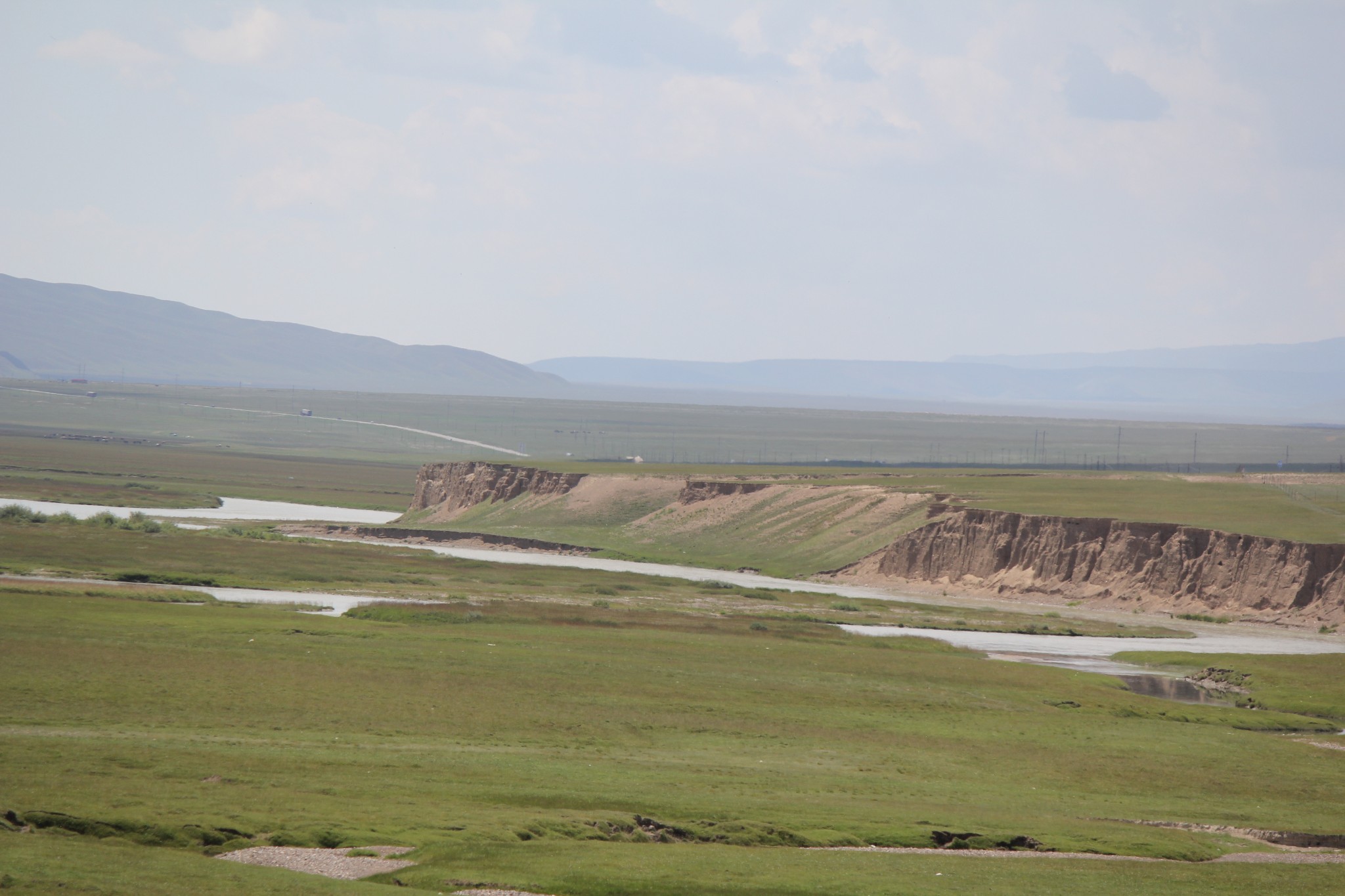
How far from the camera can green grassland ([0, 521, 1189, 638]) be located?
246ft

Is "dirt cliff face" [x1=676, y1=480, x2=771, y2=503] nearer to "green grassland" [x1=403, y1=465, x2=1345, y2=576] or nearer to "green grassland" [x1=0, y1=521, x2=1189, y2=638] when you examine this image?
"green grassland" [x1=403, y1=465, x2=1345, y2=576]

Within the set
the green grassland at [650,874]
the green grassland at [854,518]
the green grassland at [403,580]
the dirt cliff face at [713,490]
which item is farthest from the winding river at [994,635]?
the green grassland at [650,874]

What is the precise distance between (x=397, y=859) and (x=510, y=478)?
118083 millimetres

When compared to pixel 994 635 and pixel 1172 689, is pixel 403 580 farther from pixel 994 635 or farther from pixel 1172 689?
pixel 1172 689

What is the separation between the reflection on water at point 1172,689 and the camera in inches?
2157

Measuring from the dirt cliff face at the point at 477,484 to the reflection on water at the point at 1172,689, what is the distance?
3265 inches

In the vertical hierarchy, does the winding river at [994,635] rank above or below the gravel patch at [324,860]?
below

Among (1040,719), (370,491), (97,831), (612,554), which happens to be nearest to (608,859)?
(97,831)

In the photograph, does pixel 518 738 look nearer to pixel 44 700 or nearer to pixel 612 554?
pixel 44 700

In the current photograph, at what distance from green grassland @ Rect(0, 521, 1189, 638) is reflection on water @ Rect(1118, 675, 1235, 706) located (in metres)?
15.0

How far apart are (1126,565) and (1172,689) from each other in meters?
31.6

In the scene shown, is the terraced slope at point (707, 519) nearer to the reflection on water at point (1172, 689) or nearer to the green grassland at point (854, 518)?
the green grassland at point (854, 518)

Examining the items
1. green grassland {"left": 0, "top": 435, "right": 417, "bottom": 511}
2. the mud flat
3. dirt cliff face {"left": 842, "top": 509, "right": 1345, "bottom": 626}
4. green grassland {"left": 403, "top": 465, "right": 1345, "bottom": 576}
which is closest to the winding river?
dirt cliff face {"left": 842, "top": 509, "right": 1345, "bottom": 626}

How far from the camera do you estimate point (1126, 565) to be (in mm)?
87125
